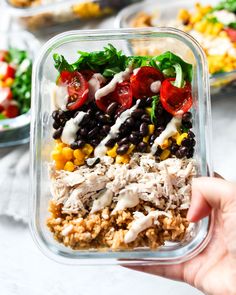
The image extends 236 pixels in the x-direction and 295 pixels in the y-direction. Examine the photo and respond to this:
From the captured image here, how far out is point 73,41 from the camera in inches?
67.6

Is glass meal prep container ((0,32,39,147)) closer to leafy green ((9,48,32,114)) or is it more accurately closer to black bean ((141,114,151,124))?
leafy green ((9,48,32,114))

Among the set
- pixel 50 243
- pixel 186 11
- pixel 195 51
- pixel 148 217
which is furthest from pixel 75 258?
pixel 186 11

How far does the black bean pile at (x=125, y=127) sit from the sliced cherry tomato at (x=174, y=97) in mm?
21

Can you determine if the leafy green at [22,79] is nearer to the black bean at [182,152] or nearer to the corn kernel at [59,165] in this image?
the corn kernel at [59,165]

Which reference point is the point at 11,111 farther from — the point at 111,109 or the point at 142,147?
the point at 142,147

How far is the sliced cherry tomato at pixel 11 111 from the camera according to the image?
2.29 metres

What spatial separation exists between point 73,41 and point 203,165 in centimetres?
59

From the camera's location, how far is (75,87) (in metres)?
1.69

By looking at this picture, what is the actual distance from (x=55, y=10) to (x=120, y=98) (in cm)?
97

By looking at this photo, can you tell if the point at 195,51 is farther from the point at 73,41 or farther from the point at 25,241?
the point at 25,241

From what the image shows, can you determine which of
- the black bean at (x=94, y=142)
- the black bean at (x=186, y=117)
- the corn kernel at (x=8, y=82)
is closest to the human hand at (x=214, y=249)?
the black bean at (x=186, y=117)

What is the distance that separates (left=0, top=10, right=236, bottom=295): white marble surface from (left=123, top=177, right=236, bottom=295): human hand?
0.27 m

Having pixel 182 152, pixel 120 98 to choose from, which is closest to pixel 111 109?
pixel 120 98

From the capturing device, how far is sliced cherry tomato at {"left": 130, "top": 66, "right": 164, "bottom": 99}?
5.50 feet
